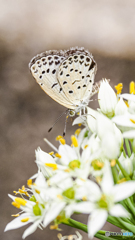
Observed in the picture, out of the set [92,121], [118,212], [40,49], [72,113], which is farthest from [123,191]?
[40,49]

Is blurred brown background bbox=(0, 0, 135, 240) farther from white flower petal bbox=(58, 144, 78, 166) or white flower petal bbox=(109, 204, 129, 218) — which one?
white flower petal bbox=(109, 204, 129, 218)

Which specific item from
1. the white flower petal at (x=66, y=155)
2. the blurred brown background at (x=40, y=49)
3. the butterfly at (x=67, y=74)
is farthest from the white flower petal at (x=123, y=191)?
the blurred brown background at (x=40, y=49)

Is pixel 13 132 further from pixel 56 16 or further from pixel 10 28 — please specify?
pixel 56 16

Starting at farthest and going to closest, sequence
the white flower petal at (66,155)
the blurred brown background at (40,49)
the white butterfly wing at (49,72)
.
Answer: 1. the blurred brown background at (40,49)
2. the white butterfly wing at (49,72)
3. the white flower petal at (66,155)

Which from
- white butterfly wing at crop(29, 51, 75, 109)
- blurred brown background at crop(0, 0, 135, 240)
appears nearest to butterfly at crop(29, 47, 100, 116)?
white butterfly wing at crop(29, 51, 75, 109)

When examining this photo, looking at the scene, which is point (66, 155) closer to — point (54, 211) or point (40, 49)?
point (54, 211)

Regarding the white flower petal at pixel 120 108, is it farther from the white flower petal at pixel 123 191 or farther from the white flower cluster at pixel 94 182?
the white flower petal at pixel 123 191

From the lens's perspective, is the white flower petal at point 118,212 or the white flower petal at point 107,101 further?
the white flower petal at point 107,101
